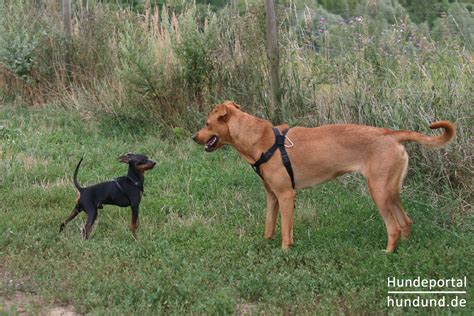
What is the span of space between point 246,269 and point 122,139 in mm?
4868

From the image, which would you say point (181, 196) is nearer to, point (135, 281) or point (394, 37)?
point (135, 281)

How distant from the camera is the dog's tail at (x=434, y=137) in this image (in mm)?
5625

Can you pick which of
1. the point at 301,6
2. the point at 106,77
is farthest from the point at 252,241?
the point at 106,77

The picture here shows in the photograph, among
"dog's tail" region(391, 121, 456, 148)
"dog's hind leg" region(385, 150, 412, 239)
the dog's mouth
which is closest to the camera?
"dog's tail" region(391, 121, 456, 148)

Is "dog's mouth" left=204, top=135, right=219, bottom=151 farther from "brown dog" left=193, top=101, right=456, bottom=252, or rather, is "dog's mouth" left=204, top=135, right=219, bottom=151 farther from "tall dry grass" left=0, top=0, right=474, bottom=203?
"tall dry grass" left=0, top=0, right=474, bottom=203

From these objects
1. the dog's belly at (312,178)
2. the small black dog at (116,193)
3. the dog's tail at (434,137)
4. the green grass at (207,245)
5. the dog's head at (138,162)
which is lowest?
the green grass at (207,245)

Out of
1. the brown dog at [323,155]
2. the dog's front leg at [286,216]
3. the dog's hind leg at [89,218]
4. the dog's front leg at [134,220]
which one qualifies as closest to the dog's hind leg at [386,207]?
the brown dog at [323,155]

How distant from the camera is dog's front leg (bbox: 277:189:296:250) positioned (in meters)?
6.02

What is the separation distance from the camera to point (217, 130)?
636 centimetres

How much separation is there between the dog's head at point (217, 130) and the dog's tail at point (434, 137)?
5.24ft

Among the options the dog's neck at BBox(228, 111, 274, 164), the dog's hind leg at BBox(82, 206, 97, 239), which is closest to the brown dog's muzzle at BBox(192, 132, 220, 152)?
the dog's neck at BBox(228, 111, 274, 164)

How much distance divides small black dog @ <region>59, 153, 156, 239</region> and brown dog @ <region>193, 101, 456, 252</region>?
69 centimetres

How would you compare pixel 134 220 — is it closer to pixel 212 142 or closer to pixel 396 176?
pixel 212 142

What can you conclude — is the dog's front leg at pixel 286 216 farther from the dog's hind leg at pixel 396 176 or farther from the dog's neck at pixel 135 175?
the dog's neck at pixel 135 175
